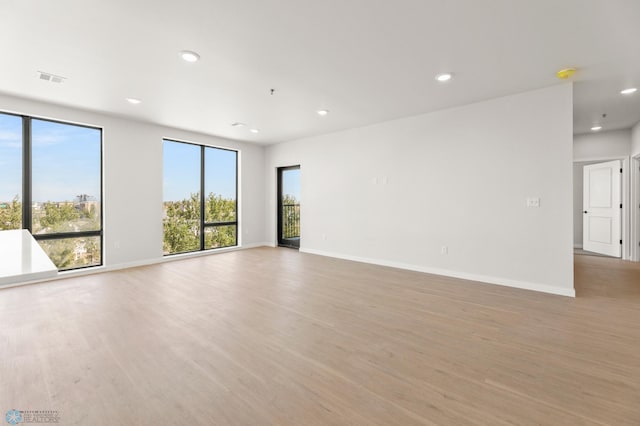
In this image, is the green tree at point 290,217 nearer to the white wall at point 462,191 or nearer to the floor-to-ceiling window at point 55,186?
the white wall at point 462,191

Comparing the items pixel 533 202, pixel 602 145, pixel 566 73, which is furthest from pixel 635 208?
pixel 566 73

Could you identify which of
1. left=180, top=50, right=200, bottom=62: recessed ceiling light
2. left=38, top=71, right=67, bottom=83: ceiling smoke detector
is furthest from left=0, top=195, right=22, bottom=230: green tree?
left=180, top=50, right=200, bottom=62: recessed ceiling light

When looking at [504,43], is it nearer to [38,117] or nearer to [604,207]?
[604,207]

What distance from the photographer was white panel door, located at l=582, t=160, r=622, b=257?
5.73 m

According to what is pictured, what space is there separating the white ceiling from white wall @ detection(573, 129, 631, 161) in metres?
1.52

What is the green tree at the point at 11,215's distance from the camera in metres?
4.04

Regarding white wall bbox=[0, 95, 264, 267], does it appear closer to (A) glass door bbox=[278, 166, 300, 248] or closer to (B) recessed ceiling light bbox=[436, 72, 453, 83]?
(A) glass door bbox=[278, 166, 300, 248]

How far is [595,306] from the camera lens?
10.6ft

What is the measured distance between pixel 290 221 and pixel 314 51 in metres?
4.98

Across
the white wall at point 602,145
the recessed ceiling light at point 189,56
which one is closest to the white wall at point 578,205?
the white wall at point 602,145

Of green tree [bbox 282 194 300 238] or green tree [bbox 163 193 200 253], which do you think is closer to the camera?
green tree [bbox 163 193 200 253]

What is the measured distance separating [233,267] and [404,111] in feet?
12.9

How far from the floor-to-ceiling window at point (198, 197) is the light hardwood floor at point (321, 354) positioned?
7.25ft

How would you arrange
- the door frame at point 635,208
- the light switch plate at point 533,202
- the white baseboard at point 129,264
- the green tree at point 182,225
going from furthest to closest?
1. the green tree at point 182,225
2. the door frame at point 635,208
3. the white baseboard at point 129,264
4. the light switch plate at point 533,202
